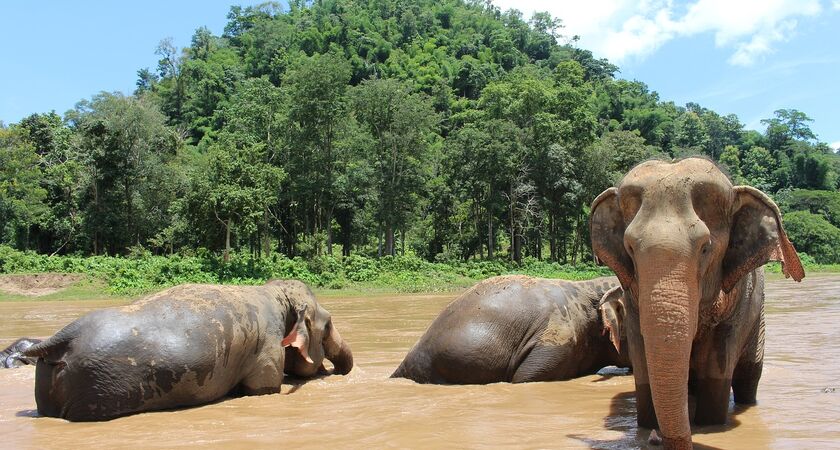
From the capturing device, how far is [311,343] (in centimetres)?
904

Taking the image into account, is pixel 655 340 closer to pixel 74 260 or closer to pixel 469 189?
pixel 74 260

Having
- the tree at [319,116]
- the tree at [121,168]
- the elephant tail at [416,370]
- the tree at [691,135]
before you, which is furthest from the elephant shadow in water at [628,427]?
the tree at [691,135]

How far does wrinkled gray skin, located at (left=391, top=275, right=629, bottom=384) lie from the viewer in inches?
316

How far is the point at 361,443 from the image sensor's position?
5.65 metres

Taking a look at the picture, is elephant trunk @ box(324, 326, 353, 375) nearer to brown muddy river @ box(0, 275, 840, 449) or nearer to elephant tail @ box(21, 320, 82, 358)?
brown muddy river @ box(0, 275, 840, 449)

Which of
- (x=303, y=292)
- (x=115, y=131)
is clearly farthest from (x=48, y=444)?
→ (x=115, y=131)

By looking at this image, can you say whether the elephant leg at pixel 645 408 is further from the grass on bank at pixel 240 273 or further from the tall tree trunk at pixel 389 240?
the tall tree trunk at pixel 389 240

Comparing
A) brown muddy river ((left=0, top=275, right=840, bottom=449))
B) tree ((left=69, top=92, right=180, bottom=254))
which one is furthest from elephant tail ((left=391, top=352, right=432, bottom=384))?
tree ((left=69, top=92, right=180, bottom=254))

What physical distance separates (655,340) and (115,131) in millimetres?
46121

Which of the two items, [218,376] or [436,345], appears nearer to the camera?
[218,376]

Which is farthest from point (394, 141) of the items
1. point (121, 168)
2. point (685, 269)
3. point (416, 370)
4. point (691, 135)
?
point (691, 135)

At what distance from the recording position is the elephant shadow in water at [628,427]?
17.3ft

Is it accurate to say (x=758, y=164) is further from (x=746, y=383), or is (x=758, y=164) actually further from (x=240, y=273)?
(x=746, y=383)

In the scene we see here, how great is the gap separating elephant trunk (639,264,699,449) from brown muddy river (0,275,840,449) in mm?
920
